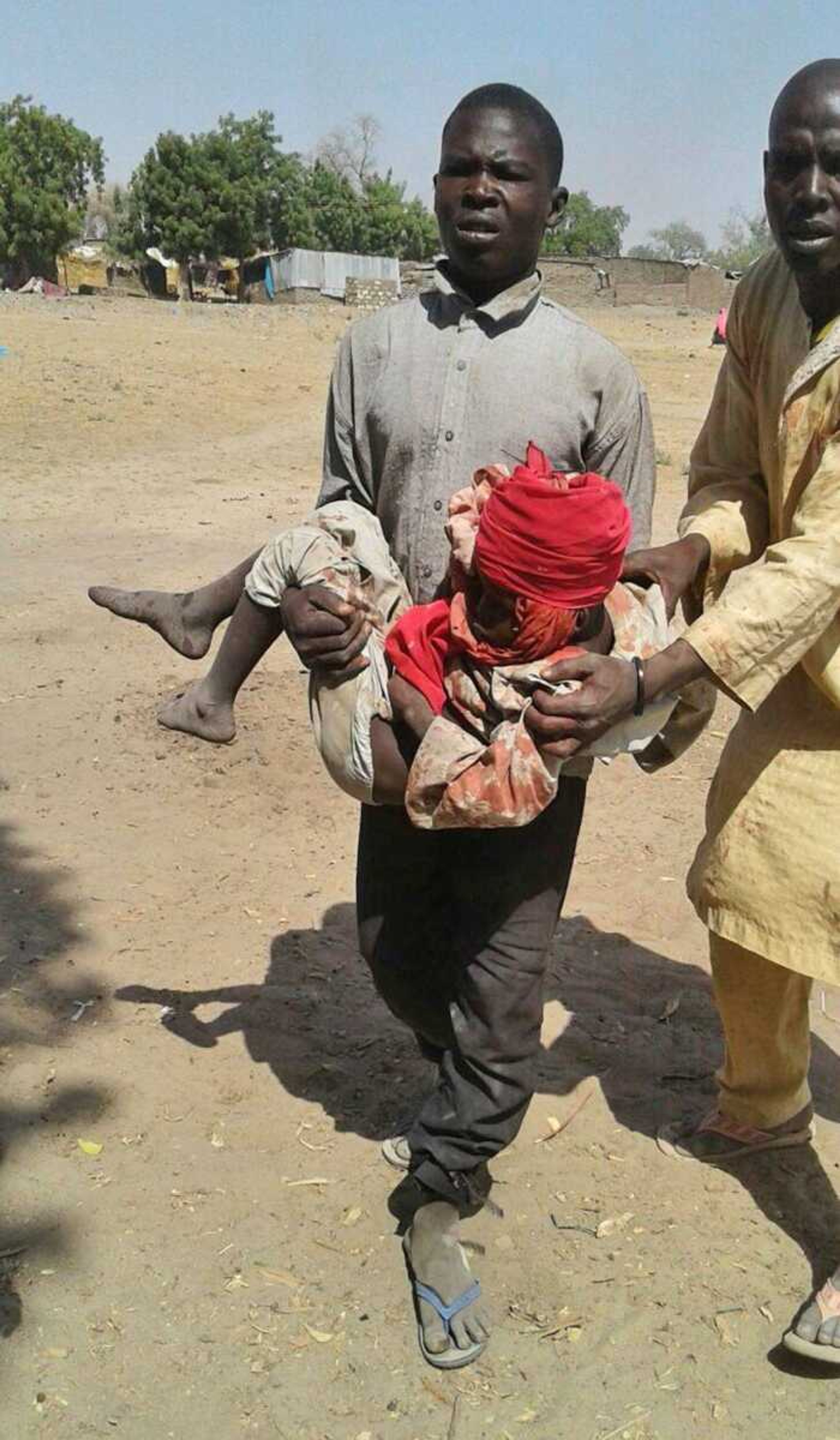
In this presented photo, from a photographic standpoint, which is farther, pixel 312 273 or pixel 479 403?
pixel 312 273

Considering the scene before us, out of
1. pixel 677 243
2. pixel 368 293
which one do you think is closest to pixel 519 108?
pixel 368 293

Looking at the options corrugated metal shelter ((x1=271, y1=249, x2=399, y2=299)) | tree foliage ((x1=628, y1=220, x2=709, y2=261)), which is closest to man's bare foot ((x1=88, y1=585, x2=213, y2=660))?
corrugated metal shelter ((x1=271, y1=249, x2=399, y2=299))

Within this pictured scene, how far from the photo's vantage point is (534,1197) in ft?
9.41

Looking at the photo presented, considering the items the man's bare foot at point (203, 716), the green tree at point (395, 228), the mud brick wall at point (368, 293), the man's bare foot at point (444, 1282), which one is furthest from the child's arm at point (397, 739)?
the green tree at point (395, 228)

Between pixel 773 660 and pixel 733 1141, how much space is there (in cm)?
133

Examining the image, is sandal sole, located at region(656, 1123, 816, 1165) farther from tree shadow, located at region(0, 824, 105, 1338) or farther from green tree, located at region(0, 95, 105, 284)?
green tree, located at region(0, 95, 105, 284)

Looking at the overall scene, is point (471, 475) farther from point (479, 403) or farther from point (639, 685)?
point (639, 685)

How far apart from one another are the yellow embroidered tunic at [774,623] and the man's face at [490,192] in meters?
0.50

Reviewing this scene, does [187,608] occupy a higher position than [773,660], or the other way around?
[773,660]

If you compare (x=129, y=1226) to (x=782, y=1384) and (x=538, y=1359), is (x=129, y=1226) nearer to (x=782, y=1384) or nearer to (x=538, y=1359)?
(x=538, y=1359)

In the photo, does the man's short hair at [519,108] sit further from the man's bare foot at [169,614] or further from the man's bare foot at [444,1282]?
the man's bare foot at [444,1282]

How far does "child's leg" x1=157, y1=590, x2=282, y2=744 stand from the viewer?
2.55 meters

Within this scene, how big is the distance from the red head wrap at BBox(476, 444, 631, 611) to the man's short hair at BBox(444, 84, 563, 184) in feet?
2.34

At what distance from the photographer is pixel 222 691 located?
8.70 ft
